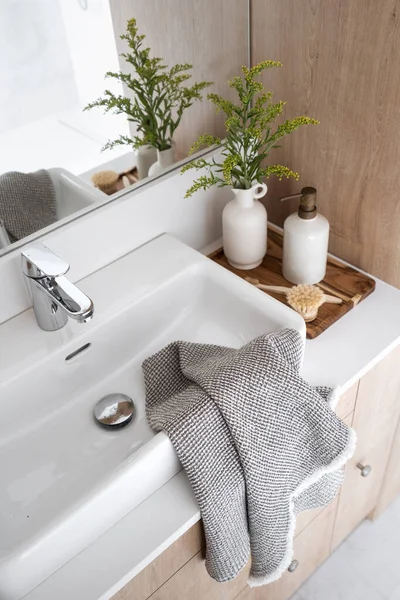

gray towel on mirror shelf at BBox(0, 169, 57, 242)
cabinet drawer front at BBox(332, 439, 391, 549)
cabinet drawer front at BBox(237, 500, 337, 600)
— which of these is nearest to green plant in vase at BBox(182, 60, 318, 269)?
gray towel on mirror shelf at BBox(0, 169, 57, 242)

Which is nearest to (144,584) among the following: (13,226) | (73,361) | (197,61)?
(73,361)

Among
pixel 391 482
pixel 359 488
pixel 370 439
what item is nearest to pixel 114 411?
pixel 370 439

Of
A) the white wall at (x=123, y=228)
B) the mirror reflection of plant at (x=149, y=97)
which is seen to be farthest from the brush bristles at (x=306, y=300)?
the mirror reflection of plant at (x=149, y=97)

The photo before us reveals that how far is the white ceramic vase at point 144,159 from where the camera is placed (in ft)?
4.07

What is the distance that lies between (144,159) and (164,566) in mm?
777

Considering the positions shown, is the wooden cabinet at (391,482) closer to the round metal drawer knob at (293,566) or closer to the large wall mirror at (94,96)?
the round metal drawer knob at (293,566)

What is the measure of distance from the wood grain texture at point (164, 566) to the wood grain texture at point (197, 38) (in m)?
0.77

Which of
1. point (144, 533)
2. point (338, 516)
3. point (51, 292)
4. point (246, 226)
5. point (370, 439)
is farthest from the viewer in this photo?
point (338, 516)

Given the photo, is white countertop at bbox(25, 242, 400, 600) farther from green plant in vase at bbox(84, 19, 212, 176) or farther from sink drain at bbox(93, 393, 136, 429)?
green plant in vase at bbox(84, 19, 212, 176)

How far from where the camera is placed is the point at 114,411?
109 centimetres

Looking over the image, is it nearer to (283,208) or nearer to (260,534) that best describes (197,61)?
(283,208)

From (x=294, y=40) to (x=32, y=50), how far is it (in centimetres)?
51

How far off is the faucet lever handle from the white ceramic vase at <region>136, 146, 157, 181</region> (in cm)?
30

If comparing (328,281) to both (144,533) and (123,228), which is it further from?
(144,533)
